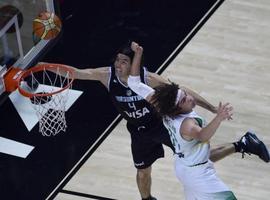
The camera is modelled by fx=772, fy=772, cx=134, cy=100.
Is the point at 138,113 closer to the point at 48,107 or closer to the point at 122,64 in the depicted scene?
the point at 122,64

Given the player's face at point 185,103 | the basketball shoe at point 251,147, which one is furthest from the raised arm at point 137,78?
the basketball shoe at point 251,147

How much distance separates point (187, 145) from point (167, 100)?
36 cm

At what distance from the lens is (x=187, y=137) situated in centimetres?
547

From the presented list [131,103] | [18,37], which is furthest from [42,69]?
[131,103]

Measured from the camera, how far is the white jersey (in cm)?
552

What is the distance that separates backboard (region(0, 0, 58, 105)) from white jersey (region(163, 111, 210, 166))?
9.45ft

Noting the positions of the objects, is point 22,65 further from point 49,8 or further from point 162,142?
point 162,142

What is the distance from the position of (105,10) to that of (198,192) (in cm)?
452

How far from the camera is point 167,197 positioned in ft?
22.6

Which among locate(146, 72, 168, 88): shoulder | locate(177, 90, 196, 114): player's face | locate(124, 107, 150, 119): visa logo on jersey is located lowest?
locate(124, 107, 150, 119): visa logo on jersey

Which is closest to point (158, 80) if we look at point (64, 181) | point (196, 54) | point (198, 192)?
point (198, 192)

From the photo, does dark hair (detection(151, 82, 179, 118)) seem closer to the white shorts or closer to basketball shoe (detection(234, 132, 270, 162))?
the white shorts

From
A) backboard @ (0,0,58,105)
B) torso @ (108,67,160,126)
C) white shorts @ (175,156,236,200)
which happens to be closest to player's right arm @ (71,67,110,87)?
torso @ (108,67,160,126)

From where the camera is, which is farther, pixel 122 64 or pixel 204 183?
pixel 122 64
